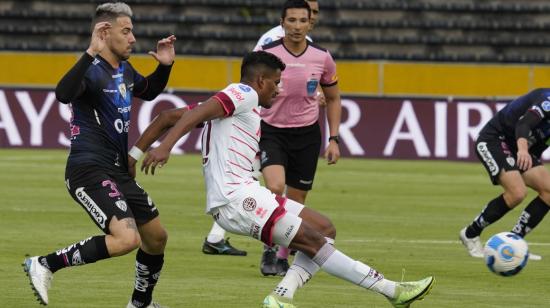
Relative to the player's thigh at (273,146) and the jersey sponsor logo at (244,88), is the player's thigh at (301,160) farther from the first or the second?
the jersey sponsor logo at (244,88)

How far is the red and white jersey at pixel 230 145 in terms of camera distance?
8.47 meters

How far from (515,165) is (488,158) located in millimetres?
275

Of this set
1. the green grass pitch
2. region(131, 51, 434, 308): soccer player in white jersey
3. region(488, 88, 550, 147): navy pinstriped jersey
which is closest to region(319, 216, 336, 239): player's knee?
region(131, 51, 434, 308): soccer player in white jersey

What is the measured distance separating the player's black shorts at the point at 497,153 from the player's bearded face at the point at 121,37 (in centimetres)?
534

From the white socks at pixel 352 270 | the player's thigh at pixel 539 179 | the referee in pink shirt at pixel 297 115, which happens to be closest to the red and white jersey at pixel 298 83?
the referee in pink shirt at pixel 297 115

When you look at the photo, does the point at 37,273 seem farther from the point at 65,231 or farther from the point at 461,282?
the point at 65,231

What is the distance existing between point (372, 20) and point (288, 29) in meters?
18.5

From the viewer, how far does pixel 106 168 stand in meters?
8.66

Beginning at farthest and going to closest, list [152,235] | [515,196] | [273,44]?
[515,196], [273,44], [152,235]

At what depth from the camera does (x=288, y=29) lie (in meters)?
11.4

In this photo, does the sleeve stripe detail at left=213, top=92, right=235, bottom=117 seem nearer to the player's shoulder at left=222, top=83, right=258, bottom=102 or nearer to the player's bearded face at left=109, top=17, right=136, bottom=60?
the player's shoulder at left=222, top=83, right=258, bottom=102

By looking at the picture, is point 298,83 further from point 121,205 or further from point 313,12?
point 121,205

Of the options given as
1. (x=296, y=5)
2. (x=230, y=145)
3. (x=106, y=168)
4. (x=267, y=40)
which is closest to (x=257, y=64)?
(x=230, y=145)

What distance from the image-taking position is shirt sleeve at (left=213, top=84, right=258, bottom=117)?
8422 millimetres
